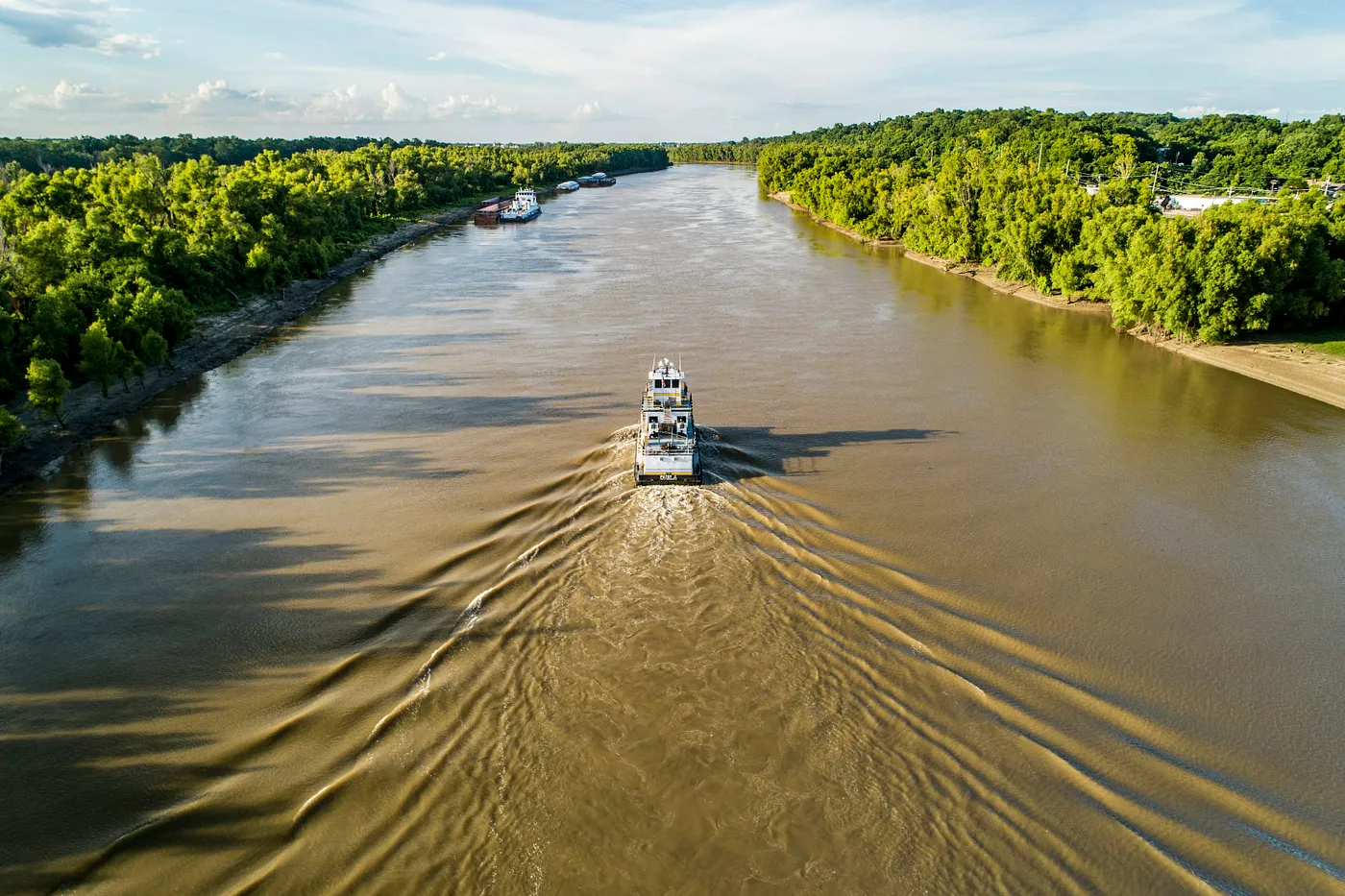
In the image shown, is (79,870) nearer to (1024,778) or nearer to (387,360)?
(1024,778)

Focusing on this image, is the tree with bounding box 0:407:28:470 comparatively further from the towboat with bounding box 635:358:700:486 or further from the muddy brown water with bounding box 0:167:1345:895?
the towboat with bounding box 635:358:700:486

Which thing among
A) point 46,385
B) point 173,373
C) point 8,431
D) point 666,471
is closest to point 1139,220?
point 666,471

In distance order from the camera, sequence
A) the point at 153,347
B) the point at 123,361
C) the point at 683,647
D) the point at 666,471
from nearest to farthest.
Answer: the point at 683,647 → the point at 666,471 → the point at 123,361 → the point at 153,347

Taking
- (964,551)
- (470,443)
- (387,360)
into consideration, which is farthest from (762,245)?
(964,551)

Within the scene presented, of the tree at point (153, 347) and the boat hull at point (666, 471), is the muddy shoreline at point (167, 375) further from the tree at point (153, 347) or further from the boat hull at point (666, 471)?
the boat hull at point (666, 471)

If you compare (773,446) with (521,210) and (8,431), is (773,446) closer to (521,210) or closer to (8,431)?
(8,431)

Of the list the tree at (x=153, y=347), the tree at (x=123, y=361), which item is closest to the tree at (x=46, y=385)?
the tree at (x=123, y=361)

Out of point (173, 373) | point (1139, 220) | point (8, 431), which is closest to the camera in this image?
point (8, 431)
